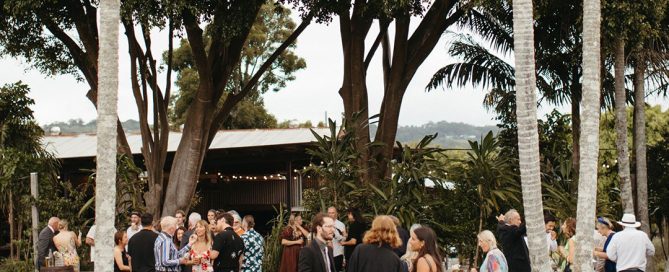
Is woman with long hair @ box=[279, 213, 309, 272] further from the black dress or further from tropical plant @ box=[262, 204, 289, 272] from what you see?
tropical plant @ box=[262, 204, 289, 272]

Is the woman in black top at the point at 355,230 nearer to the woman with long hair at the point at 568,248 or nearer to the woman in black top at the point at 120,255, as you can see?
the woman with long hair at the point at 568,248

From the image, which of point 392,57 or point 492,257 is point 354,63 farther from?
point 492,257

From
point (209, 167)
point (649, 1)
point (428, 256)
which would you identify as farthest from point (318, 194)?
point (209, 167)

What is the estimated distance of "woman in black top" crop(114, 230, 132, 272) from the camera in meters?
13.1

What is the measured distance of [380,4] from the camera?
1912 centimetres

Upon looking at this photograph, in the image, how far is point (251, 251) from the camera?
14.1 metres

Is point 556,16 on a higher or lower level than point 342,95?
higher

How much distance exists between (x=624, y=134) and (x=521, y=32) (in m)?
9.20

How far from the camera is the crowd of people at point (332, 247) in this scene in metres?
8.82

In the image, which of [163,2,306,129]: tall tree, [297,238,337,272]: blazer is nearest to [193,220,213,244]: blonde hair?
[297,238,337,272]: blazer

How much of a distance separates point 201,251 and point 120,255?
1338 mm

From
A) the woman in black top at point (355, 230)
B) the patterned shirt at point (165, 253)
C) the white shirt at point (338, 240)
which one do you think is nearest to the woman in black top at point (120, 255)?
the patterned shirt at point (165, 253)

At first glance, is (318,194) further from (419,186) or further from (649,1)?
(649,1)

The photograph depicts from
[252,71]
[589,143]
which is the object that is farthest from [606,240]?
[252,71]
